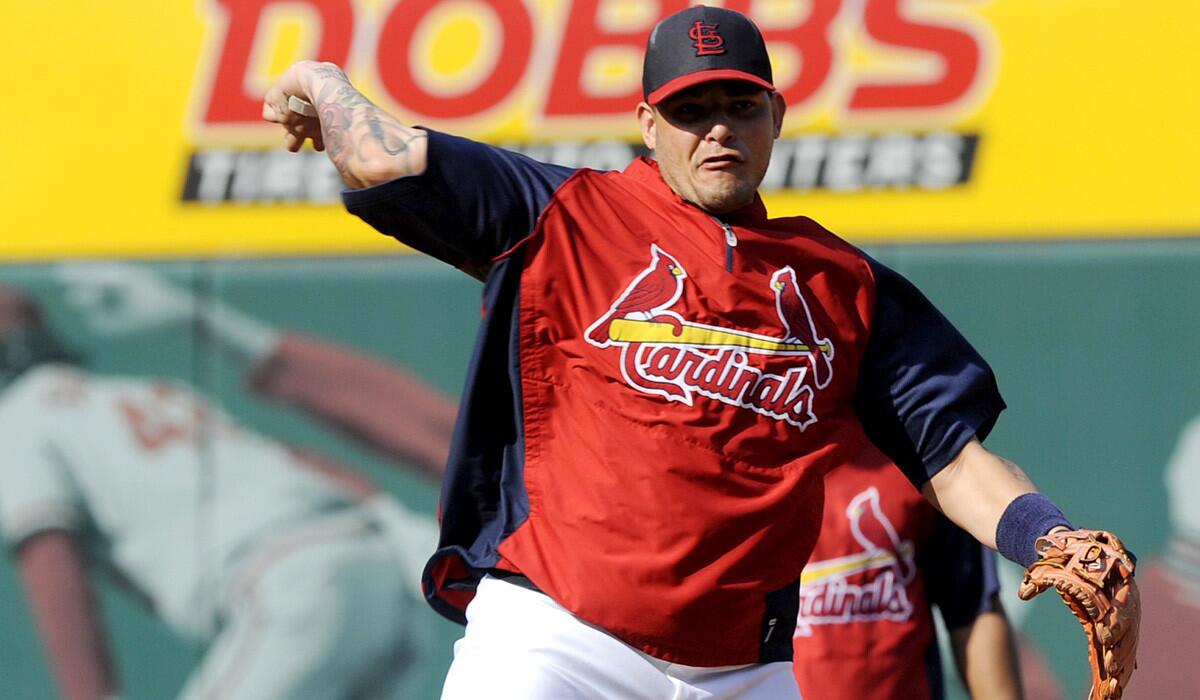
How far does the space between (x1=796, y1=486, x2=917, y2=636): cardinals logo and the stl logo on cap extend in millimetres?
1406

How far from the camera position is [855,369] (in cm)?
294

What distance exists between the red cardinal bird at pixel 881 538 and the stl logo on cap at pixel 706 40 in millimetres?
1496

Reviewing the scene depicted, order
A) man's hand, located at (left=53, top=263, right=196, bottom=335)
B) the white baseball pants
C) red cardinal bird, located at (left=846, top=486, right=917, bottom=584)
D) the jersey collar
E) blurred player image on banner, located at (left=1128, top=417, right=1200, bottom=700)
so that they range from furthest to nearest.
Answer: man's hand, located at (left=53, top=263, right=196, bottom=335)
blurred player image on banner, located at (left=1128, top=417, right=1200, bottom=700)
red cardinal bird, located at (left=846, top=486, right=917, bottom=584)
the jersey collar
the white baseball pants

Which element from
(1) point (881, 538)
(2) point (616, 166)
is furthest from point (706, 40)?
(2) point (616, 166)

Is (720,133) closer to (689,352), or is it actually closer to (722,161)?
(722,161)

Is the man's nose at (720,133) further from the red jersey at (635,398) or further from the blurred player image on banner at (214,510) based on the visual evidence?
the blurred player image on banner at (214,510)

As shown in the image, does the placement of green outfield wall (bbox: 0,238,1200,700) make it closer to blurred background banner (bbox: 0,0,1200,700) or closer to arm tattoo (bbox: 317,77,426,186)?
blurred background banner (bbox: 0,0,1200,700)

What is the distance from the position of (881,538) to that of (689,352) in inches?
53.2

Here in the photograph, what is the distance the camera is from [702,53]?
2805 mm

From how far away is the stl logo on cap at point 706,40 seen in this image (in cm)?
280

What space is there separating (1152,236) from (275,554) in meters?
3.36

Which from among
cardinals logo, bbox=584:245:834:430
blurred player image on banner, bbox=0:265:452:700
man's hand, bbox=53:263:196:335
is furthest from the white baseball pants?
man's hand, bbox=53:263:196:335

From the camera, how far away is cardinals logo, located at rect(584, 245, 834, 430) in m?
2.72

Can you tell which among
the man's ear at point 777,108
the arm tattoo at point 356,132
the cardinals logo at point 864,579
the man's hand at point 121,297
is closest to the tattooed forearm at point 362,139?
the arm tattoo at point 356,132
